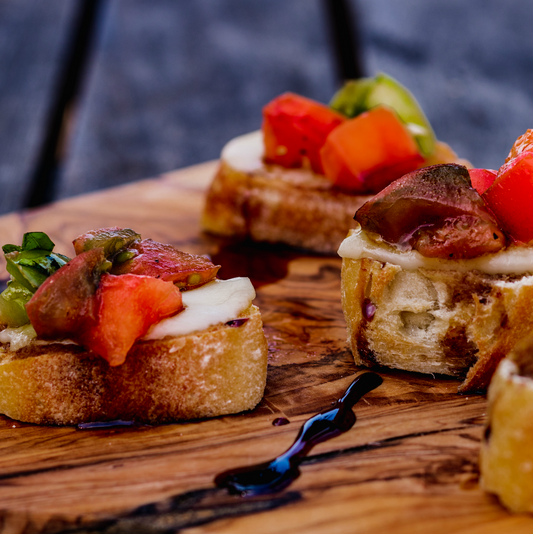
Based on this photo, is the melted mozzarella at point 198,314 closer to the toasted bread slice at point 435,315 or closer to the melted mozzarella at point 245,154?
the toasted bread slice at point 435,315

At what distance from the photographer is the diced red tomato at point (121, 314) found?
1914 mm

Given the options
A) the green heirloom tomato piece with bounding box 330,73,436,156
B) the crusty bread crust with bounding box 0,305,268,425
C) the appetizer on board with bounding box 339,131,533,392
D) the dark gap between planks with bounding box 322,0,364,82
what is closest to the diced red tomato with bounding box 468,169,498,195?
the appetizer on board with bounding box 339,131,533,392

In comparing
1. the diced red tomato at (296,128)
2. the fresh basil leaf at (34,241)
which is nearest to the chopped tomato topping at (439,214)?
the fresh basil leaf at (34,241)

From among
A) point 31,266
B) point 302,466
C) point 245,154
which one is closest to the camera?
point 302,466

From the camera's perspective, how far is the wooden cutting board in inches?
62.0

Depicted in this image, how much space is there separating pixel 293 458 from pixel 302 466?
1.7 inches

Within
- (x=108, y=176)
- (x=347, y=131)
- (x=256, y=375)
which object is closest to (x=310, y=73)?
(x=108, y=176)

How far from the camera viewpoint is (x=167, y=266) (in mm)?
2125

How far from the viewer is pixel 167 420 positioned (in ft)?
6.65

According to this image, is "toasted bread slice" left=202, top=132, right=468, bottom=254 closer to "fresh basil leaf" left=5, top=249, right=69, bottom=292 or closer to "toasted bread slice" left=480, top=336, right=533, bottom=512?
"fresh basil leaf" left=5, top=249, right=69, bottom=292

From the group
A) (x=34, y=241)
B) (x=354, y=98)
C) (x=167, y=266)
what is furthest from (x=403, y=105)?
(x=34, y=241)

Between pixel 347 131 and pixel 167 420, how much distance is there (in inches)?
64.2

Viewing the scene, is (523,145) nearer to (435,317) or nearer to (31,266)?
(435,317)

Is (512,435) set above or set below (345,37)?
below
